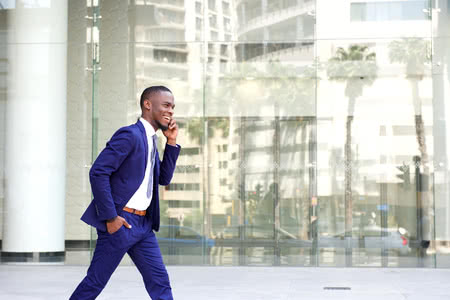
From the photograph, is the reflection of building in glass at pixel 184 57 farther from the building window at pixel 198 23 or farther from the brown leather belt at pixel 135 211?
the brown leather belt at pixel 135 211

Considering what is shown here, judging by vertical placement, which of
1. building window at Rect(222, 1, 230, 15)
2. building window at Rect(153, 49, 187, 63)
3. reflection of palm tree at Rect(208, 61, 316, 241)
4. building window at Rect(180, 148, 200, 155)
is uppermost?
building window at Rect(222, 1, 230, 15)

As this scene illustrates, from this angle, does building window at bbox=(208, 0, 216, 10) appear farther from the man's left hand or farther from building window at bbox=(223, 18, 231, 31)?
the man's left hand

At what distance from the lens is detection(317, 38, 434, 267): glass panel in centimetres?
1166

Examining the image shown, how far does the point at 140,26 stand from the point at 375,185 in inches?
179

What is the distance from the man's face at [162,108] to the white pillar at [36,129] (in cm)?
740

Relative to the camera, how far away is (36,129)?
37.8 ft

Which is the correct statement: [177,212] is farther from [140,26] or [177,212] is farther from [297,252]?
[140,26]

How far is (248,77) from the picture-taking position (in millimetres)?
12352

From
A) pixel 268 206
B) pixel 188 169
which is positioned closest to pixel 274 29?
pixel 188 169

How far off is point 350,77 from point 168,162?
310 inches

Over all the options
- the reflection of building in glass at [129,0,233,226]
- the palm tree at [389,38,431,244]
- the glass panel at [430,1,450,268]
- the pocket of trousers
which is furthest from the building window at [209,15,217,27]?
the pocket of trousers

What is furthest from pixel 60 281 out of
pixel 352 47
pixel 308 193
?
pixel 352 47

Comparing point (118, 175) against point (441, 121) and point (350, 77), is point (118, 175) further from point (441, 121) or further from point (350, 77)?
point (350, 77)

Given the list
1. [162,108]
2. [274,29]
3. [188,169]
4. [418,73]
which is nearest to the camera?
[162,108]
